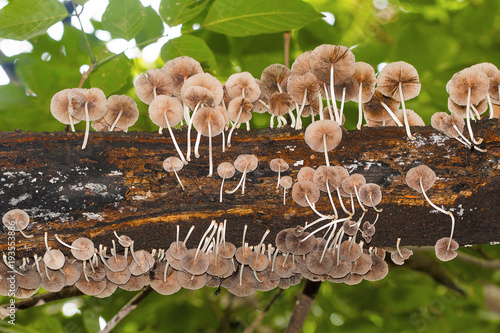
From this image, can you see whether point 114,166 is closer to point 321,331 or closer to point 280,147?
point 280,147

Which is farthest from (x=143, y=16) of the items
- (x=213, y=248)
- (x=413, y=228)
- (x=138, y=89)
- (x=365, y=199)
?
(x=413, y=228)

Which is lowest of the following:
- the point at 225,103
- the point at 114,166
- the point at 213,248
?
the point at 213,248

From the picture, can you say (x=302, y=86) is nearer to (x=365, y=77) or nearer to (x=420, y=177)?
(x=365, y=77)

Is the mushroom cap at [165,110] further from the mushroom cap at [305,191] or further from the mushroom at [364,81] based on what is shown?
the mushroom at [364,81]

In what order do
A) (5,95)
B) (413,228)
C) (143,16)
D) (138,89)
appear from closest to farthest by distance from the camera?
(413,228)
(138,89)
(143,16)
(5,95)

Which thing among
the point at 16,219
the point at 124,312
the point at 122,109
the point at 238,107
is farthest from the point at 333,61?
the point at 124,312

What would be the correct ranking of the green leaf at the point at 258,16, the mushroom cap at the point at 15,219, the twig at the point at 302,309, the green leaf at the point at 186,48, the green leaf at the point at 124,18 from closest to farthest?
1. the mushroom cap at the point at 15,219
2. the green leaf at the point at 258,16
3. the green leaf at the point at 124,18
4. the green leaf at the point at 186,48
5. the twig at the point at 302,309

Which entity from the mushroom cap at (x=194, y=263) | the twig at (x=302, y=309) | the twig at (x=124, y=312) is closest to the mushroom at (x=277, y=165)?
the mushroom cap at (x=194, y=263)
